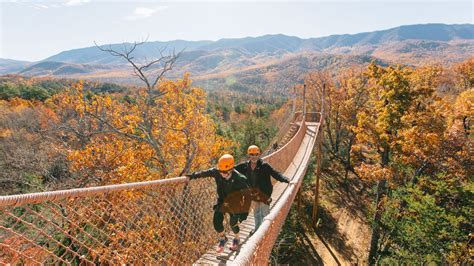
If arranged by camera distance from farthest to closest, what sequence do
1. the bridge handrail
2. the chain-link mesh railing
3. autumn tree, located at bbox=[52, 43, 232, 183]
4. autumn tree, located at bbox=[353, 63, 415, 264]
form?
autumn tree, located at bbox=[353, 63, 415, 264] < autumn tree, located at bbox=[52, 43, 232, 183] < the bridge handrail < the chain-link mesh railing

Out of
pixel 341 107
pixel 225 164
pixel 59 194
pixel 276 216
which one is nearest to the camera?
pixel 59 194

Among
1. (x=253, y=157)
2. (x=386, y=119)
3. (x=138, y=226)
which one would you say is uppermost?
(x=253, y=157)

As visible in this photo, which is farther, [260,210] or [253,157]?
[260,210]

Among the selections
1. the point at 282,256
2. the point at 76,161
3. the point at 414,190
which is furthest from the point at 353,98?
the point at 76,161

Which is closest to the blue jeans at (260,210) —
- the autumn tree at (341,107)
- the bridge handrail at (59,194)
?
the bridge handrail at (59,194)

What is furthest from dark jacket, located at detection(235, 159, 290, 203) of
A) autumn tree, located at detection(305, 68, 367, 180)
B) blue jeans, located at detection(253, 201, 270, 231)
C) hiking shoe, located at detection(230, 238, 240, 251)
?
autumn tree, located at detection(305, 68, 367, 180)

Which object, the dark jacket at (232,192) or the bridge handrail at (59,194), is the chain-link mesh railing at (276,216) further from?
the bridge handrail at (59,194)

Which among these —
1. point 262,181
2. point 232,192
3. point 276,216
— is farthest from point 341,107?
point 276,216

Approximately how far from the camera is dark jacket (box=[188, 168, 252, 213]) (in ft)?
8.68

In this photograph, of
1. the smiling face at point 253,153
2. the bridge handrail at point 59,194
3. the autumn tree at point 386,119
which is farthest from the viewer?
the autumn tree at point 386,119

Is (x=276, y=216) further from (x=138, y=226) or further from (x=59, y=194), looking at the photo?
(x=59, y=194)

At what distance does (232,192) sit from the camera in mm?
2672

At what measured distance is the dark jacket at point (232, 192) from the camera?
8.68 feet

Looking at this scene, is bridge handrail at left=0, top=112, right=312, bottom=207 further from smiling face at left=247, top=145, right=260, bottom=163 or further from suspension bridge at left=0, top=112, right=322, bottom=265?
smiling face at left=247, top=145, right=260, bottom=163
